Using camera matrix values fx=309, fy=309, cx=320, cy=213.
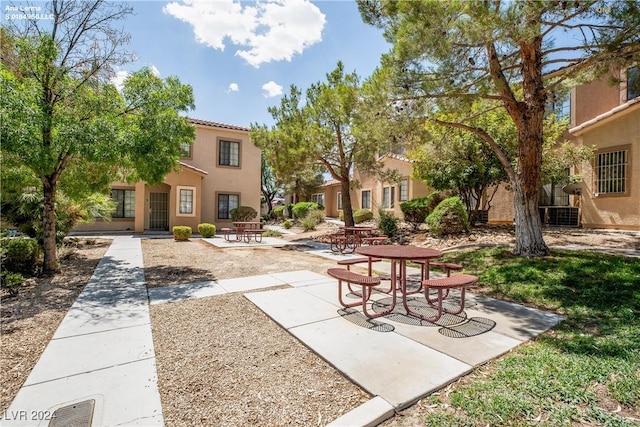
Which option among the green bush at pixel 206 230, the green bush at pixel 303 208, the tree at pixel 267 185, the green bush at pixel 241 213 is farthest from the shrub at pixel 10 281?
the tree at pixel 267 185

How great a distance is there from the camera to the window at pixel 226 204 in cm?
2109

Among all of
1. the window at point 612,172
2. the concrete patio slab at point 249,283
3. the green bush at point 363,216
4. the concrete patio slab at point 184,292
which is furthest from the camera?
the green bush at point 363,216

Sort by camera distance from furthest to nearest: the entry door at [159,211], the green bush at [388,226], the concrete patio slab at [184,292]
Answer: the entry door at [159,211] → the green bush at [388,226] → the concrete patio slab at [184,292]

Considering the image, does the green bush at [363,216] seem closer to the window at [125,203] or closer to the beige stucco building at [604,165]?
the beige stucco building at [604,165]

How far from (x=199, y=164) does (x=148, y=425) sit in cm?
1946

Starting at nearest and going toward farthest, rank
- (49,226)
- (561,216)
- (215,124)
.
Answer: (49,226) → (561,216) → (215,124)

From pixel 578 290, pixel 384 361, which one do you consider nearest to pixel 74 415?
pixel 384 361

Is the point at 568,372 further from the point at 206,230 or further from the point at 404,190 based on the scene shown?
the point at 404,190

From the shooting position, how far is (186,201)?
736 inches

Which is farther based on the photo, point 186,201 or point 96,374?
point 186,201

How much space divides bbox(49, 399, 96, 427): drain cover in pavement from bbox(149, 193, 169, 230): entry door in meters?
18.6

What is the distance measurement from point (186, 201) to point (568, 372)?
1895 cm

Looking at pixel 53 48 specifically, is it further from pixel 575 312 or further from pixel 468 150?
pixel 468 150

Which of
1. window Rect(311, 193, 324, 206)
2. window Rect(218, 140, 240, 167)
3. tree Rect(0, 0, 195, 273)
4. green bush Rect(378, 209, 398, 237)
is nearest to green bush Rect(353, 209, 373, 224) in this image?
green bush Rect(378, 209, 398, 237)
